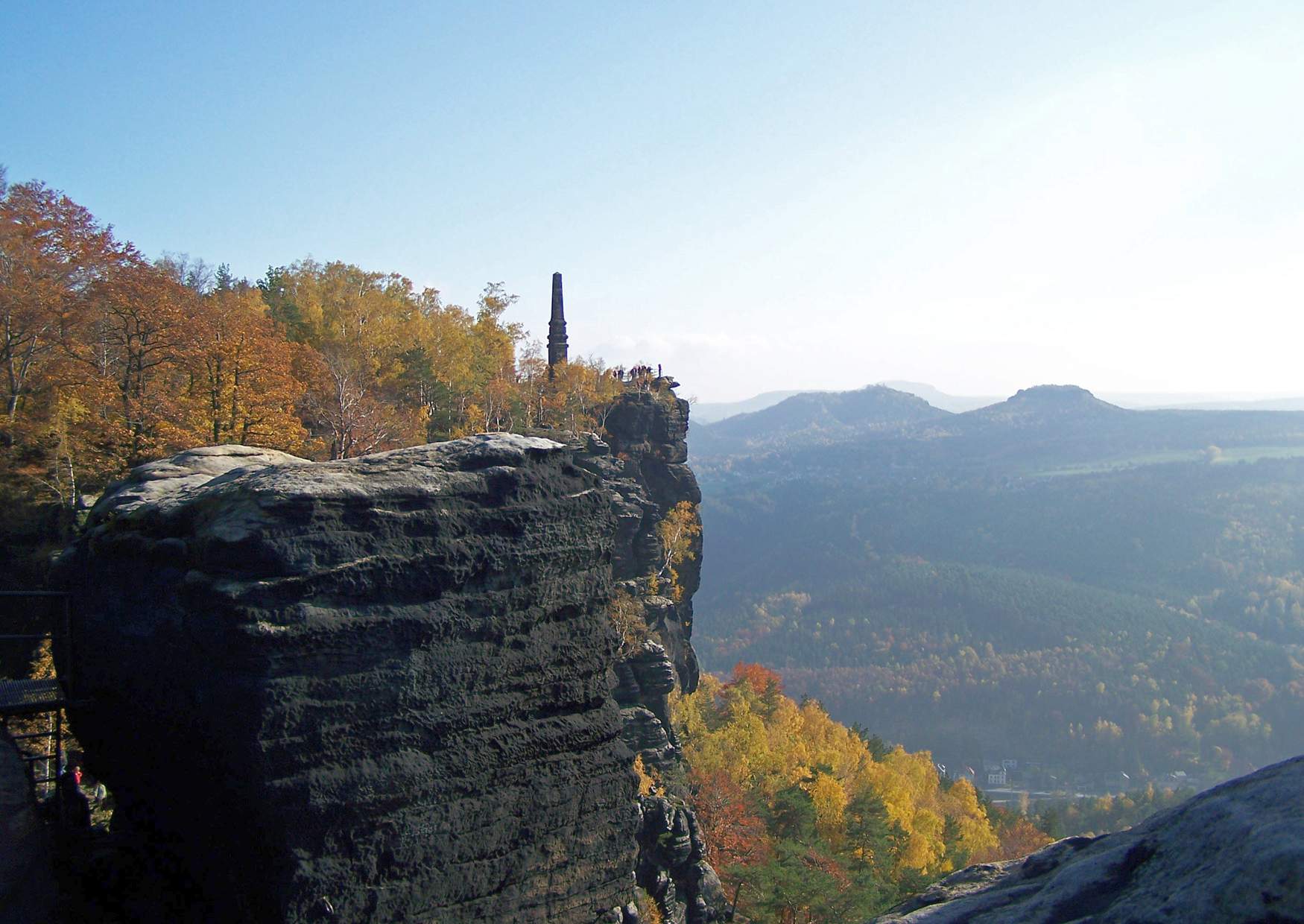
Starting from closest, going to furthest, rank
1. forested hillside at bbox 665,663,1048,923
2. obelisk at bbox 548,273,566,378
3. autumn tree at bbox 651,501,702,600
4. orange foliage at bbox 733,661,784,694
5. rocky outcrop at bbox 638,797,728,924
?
rocky outcrop at bbox 638,797,728,924 < forested hillside at bbox 665,663,1048,923 < autumn tree at bbox 651,501,702,600 < obelisk at bbox 548,273,566,378 < orange foliage at bbox 733,661,784,694

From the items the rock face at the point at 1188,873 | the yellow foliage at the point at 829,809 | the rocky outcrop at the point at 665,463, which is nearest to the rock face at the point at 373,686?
the rock face at the point at 1188,873

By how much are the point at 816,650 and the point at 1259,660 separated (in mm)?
82903

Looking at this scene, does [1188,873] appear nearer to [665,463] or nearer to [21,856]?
[21,856]

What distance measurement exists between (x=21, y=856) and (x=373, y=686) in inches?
209

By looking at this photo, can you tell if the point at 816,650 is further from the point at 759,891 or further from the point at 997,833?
the point at 759,891

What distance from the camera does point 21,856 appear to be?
30.1 feet

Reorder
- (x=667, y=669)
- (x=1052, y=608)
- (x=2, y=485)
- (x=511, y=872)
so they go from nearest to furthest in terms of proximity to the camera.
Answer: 1. (x=511, y=872)
2. (x=2, y=485)
3. (x=667, y=669)
4. (x=1052, y=608)

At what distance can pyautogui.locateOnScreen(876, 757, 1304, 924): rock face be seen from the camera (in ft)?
11.1

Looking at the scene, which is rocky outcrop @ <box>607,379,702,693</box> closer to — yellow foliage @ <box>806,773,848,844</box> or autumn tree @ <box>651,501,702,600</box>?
autumn tree @ <box>651,501,702,600</box>

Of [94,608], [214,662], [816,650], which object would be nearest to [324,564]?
[214,662]

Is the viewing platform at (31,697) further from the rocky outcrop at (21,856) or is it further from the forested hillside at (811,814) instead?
the forested hillside at (811,814)

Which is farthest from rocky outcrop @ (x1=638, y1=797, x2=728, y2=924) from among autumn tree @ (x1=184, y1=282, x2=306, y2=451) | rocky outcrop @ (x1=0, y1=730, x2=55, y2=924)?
rocky outcrop @ (x1=0, y1=730, x2=55, y2=924)

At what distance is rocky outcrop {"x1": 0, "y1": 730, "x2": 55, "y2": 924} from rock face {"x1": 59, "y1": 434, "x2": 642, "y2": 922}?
3.32 ft

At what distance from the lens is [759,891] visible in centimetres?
3041
